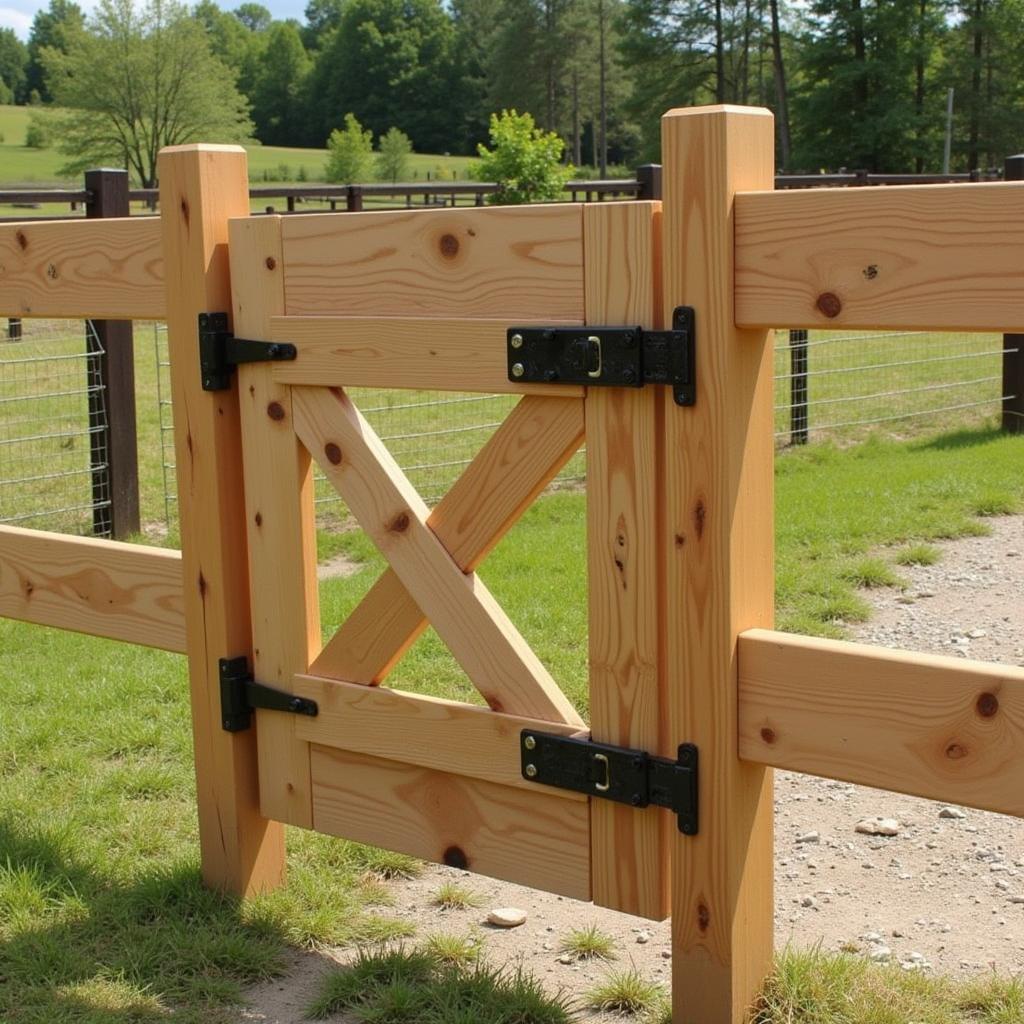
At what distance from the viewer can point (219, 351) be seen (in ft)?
10.2

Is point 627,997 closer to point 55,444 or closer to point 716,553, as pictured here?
point 716,553

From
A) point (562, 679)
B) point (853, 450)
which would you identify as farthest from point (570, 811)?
point (853, 450)

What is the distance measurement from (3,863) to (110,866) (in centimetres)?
27

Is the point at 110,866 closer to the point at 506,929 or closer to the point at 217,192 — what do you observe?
the point at 506,929

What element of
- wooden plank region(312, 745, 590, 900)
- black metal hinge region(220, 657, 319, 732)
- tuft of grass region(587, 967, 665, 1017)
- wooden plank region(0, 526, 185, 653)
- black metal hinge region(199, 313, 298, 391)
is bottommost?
tuft of grass region(587, 967, 665, 1017)

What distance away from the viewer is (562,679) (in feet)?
15.6

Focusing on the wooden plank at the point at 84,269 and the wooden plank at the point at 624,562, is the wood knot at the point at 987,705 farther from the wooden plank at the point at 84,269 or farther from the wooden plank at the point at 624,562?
the wooden plank at the point at 84,269

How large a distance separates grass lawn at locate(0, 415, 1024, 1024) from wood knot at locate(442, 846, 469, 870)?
23 centimetres

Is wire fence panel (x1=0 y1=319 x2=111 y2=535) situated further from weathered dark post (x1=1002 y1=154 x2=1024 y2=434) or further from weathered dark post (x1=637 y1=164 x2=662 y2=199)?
weathered dark post (x1=1002 y1=154 x2=1024 y2=434)

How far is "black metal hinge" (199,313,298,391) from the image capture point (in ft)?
10.1

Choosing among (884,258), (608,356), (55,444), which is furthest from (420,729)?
(55,444)

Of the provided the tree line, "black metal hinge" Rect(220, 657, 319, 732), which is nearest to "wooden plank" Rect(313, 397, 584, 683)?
"black metal hinge" Rect(220, 657, 319, 732)

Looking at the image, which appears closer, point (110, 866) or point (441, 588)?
point (441, 588)

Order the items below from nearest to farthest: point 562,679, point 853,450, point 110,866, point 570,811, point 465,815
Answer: point 570,811
point 465,815
point 110,866
point 562,679
point 853,450
